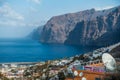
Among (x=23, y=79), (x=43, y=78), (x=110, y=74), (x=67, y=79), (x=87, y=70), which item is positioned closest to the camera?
(x=110, y=74)

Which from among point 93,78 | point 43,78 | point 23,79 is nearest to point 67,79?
point 93,78

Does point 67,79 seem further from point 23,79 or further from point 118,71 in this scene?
point 23,79

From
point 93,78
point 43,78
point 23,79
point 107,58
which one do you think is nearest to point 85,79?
point 93,78

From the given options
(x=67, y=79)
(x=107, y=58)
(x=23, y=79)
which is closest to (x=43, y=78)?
(x=23, y=79)

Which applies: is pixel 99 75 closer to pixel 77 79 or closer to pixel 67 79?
pixel 77 79

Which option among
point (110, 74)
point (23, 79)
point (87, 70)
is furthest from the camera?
point (23, 79)

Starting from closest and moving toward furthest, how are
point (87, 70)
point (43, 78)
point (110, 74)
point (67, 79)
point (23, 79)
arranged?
1. point (110, 74)
2. point (87, 70)
3. point (67, 79)
4. point (43, 78)
5. point (23, 79)

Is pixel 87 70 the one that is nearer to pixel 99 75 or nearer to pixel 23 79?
pixel 99 75

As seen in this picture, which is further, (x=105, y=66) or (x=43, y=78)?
(x=43, y=78)
